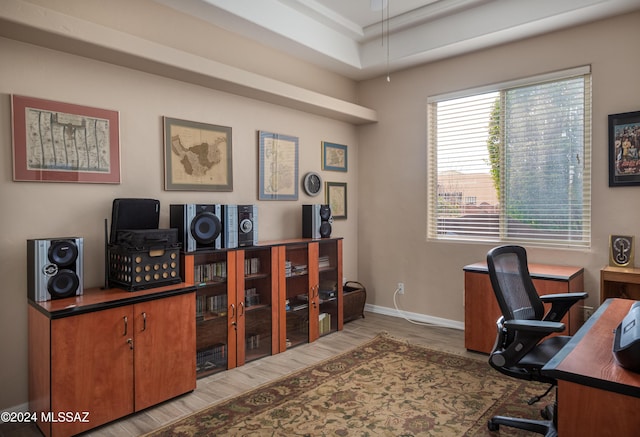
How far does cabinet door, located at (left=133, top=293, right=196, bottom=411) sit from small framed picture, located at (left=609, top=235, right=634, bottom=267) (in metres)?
3.45

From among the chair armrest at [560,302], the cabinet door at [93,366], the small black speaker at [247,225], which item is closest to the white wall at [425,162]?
the chair armrest at [560,302]

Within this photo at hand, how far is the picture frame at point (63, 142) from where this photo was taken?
259 centimetres

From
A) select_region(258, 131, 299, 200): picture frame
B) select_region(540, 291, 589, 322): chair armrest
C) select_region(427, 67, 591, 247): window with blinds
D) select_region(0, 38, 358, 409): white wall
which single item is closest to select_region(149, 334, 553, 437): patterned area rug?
select_region(540, 291, 589, 322): chair armrest

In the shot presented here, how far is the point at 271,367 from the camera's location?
133 inches

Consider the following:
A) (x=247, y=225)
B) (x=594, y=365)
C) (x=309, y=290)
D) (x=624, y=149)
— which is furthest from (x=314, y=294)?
(x=624, y=149)

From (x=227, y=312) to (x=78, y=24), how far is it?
7.60 feet

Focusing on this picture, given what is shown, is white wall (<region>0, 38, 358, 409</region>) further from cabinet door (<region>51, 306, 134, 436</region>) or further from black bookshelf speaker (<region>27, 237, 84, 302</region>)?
cabinet door (<region>51, 306, 134, 436</region>)

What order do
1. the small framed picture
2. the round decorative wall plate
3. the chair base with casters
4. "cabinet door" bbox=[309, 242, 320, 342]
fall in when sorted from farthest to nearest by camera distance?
the round decorative wall plate → "cabinet door" bbox=[309, 242, 320, 342] → the small framed picture → the chair base with casters

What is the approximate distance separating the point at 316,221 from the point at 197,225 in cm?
144

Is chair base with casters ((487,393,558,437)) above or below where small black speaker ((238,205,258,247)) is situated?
below

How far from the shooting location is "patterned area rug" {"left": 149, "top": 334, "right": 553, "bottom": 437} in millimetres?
2430

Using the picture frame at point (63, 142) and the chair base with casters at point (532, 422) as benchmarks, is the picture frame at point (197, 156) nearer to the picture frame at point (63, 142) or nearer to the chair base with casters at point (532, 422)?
the picture frame at point (63, 142)

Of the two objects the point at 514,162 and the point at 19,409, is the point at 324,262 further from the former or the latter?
the point at 19,409

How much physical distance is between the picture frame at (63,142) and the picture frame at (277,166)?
1.42m
